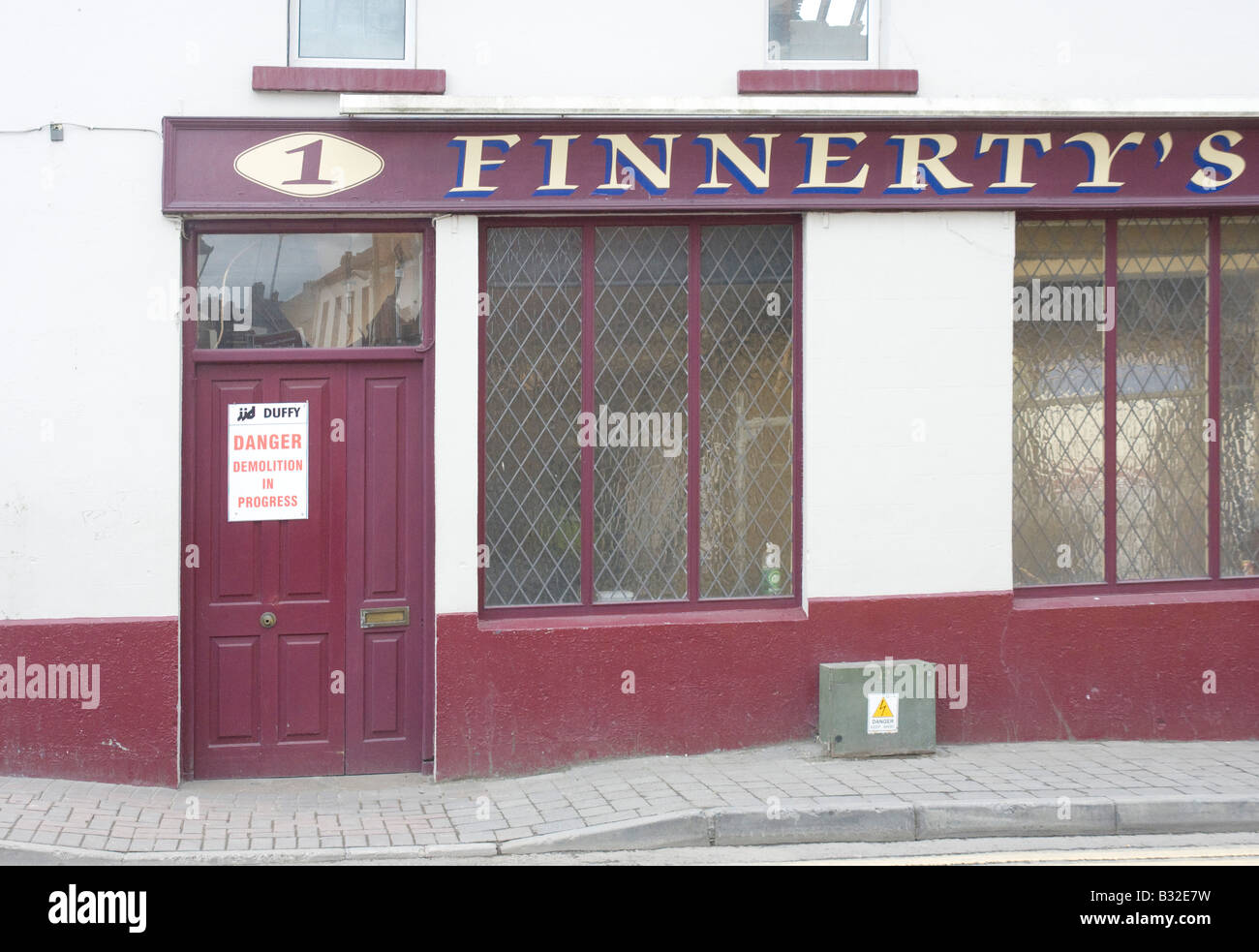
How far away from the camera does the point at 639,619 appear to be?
27.0 ft

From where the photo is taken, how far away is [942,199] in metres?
8.30

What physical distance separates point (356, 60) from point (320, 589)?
329cm

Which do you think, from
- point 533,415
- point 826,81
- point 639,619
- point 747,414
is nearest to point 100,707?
point 533,415

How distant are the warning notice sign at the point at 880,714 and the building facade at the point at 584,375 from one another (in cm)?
45

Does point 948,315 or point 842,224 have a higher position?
point 842,224

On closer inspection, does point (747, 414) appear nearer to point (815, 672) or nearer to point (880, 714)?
point (815, 672)

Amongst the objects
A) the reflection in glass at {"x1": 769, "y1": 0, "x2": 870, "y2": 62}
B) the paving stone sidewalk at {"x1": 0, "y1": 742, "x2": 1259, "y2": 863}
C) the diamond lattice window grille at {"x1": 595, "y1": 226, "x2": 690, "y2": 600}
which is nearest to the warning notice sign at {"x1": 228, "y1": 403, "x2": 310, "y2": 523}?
the paving stone sidewalk at {"x1": 0, "y1": 742, "x2": 1259, "y2": 863}

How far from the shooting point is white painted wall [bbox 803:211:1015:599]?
8320 millimetres

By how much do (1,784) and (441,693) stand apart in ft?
8.26

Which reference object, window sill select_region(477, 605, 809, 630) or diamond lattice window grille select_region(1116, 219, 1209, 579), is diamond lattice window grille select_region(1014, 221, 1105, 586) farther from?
window sill select_region(477, 605, 809, 630)

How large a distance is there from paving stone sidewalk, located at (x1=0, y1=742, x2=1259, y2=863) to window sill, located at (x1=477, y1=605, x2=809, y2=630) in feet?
2.74

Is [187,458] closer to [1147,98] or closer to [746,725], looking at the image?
[746,725]

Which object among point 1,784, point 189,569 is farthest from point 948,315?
point 1,784

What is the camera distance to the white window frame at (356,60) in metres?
8.03
